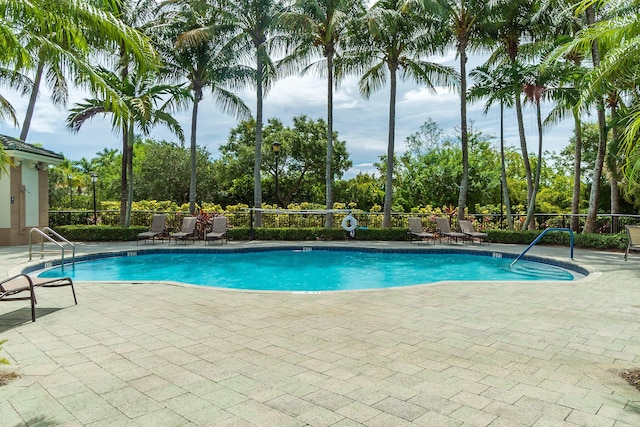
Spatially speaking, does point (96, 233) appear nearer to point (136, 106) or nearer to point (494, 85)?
point (136, 106)

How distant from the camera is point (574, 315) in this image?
5230mm

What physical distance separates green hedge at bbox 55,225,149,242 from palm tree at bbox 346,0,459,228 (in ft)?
30.4

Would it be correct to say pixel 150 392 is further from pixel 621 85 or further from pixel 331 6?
pixel 331 6

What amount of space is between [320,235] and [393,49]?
23.7 ft

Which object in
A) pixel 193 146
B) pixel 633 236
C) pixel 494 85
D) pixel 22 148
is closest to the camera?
pixel 633 236

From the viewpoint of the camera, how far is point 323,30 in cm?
1593

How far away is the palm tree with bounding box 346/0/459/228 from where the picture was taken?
14742mm

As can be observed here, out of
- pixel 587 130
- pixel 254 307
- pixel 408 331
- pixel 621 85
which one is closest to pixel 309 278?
pixel 254 307

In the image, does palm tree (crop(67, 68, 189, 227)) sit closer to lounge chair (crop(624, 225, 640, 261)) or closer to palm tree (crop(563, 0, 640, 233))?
palm tree (crop(563, 0, 640, 233))

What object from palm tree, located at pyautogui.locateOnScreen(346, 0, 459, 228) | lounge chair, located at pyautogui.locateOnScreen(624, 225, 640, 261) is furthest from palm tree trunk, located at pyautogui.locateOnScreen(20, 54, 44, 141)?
lounge chair, located at pyautogui.locateOnScreen(624, 225, 640, 261)

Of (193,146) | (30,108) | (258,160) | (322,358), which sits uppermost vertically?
(30,108)

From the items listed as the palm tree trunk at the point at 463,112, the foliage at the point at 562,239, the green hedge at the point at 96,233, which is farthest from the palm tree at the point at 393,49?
the green hedge at the point at 96,233

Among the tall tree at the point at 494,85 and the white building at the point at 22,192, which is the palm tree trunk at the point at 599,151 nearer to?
the tall tree at the point at 494,85

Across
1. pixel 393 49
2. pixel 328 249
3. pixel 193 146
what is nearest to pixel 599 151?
pixel 393 49
